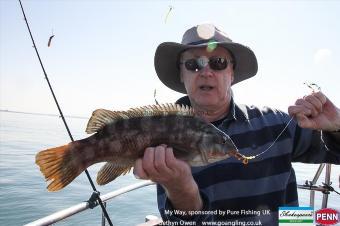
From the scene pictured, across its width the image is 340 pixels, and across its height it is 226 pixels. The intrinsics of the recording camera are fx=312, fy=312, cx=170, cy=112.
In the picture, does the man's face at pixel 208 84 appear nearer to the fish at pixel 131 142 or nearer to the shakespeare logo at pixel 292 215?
the fish at pixel 131 142

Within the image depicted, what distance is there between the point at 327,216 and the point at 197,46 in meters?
3.36

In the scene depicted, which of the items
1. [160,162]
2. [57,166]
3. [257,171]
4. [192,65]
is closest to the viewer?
[160,162]

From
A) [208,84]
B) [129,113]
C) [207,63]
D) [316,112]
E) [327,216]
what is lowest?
[327,216]

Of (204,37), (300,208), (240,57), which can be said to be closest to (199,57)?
(204,37)

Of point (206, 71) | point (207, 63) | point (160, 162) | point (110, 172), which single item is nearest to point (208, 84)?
point (206, 71)

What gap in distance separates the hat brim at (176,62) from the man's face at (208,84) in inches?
12.2

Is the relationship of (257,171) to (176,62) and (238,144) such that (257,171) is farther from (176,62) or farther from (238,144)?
(176,62)

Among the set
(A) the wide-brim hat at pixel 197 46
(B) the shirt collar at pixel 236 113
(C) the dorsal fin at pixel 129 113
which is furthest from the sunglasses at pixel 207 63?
(C) the dorsal fin at pixel 129 113

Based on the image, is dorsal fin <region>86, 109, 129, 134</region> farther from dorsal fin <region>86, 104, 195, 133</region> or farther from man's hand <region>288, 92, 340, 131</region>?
man's hand <region>288, 92, 340, 131</region>

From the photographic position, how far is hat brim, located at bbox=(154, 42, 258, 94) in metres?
4.34

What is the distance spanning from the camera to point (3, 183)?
1845 centimetres

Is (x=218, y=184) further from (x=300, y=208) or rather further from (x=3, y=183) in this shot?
(x=3, y=183)

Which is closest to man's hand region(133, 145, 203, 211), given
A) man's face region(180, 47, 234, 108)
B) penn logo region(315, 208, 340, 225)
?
man's face region(180, 47, 234, 108)

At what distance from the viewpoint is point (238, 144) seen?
3.83 meters
